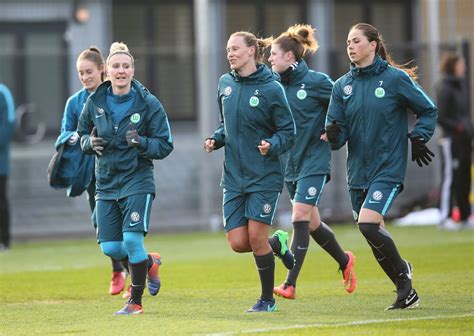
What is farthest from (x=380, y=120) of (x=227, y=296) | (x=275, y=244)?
(x=227, y=296)

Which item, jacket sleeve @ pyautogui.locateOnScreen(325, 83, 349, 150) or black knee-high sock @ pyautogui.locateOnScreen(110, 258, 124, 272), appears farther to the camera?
black knee-high sock @ pyautogui.locateOnScreen(110, 258, 124, 272)

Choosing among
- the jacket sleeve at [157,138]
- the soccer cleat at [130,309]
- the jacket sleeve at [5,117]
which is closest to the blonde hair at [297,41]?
the jacket sleeve at [157,138]

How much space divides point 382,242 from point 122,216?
6.17 feet

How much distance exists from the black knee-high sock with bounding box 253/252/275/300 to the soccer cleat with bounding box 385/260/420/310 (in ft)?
2.79

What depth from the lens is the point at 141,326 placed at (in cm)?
905

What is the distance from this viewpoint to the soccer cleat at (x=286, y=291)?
10674mm

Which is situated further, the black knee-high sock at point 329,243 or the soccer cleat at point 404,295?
the black knee-high sock at point 329,243

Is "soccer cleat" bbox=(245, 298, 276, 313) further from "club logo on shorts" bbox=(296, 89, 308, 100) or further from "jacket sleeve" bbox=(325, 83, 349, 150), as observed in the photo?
"club logo on shorts" bbox=(296, 89, 308, 100)

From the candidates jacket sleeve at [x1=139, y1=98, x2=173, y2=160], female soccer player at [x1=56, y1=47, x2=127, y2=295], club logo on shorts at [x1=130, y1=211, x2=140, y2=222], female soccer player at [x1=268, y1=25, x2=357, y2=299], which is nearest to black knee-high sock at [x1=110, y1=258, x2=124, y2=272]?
female soccer player at [x1=56, y1=47, x2=127, y2=295]

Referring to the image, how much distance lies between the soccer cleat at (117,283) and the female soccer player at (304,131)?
1.52 meters

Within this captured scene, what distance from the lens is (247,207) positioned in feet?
32.2

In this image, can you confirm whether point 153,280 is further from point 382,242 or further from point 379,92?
point 379,92

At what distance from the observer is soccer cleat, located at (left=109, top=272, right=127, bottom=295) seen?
11562 mm

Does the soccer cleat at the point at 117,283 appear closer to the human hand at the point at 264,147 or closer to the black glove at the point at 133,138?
the black glove at the point at 133,138
